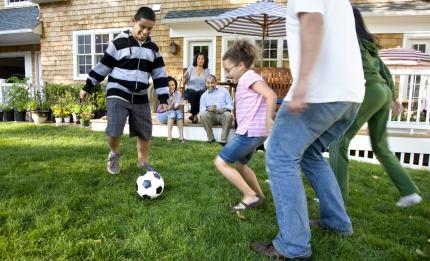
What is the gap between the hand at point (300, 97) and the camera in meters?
1.72

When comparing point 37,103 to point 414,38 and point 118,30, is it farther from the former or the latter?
point 414,38

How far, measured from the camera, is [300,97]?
5.65ft

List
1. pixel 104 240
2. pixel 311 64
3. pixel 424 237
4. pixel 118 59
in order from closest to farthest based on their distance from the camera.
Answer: pixel 311 64 → pixel 104 240 → pixel 424 237 → pixel 118 59

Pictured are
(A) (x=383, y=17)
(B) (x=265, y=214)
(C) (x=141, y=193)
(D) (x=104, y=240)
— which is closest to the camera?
(D) (x=104, y=240)

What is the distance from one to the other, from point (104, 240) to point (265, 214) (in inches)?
48.3

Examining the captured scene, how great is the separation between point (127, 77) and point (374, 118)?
7.89 ft

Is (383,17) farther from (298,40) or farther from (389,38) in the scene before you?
(298,40)

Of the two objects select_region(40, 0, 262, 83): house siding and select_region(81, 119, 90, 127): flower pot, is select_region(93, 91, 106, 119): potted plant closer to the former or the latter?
select_region(81, 119, 90, 127): flower pot

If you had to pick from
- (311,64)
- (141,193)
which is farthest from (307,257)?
(141,193)

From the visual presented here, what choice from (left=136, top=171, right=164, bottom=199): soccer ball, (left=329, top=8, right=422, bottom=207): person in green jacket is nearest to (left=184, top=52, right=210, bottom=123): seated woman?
(left=136, top=171, right=164, bottom=199): soccer ball

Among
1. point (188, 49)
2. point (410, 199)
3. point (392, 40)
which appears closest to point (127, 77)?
point (410, 199)

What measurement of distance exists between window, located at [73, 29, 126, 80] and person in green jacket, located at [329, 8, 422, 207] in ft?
35.9

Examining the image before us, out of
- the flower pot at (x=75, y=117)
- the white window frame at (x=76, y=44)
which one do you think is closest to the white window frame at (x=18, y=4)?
the white window frame at (x=76, y=44)

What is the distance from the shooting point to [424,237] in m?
2.55
